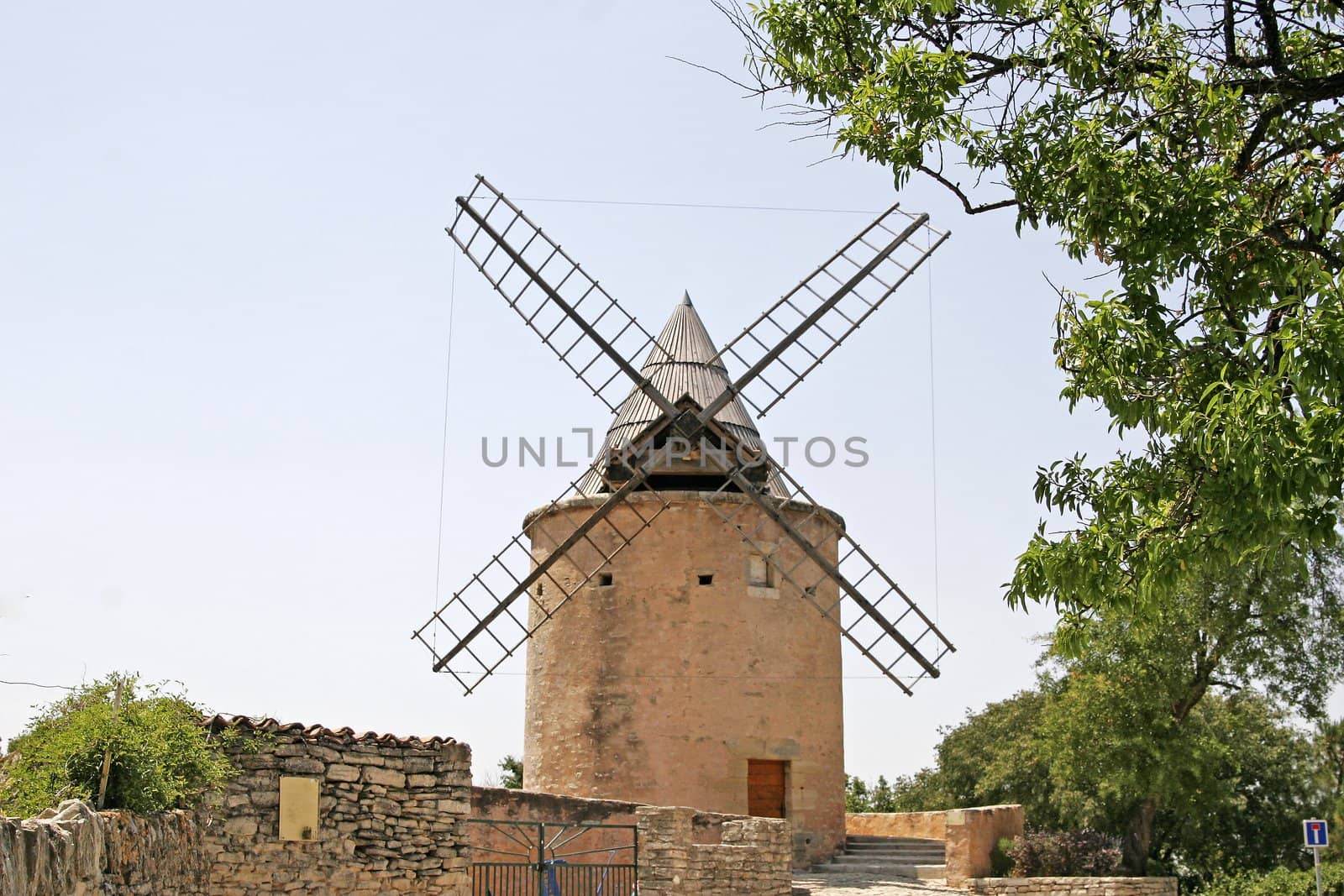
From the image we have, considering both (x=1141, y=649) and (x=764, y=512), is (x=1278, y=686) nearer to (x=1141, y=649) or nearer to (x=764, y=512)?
(x=1141, y=649)

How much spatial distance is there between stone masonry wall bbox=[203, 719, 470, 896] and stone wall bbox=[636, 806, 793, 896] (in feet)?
7.30

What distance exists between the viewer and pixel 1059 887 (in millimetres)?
12711

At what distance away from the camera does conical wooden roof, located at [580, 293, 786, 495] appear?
46.6ft

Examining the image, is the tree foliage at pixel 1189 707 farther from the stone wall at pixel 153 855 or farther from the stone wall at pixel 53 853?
the stone wall at pixel 53 853

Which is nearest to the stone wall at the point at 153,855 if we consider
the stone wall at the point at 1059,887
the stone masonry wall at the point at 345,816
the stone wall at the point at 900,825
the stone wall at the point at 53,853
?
the stone wall at the point at 53,853

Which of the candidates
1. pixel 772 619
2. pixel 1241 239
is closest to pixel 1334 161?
pixel 1241 239

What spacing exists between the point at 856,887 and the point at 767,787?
1687 millimetres

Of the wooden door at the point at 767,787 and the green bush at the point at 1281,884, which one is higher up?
the wooden door at the point at 767,787

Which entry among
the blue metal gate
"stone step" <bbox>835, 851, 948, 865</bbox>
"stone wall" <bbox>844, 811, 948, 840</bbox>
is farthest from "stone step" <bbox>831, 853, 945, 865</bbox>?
the blue metal gate

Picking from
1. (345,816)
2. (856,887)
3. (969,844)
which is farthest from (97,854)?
(969,844)

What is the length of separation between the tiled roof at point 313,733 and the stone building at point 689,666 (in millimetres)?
4824

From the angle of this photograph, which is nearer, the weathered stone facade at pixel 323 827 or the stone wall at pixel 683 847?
the weathered stone facade at pixel 323 827

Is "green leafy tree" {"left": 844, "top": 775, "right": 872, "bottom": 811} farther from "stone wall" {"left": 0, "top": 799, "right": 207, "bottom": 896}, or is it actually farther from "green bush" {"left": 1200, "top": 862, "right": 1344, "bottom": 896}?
"stone wall" {"left": 0, "top": 799, "right": 207, "bottom": 896}

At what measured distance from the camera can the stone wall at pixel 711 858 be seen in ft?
34.9
